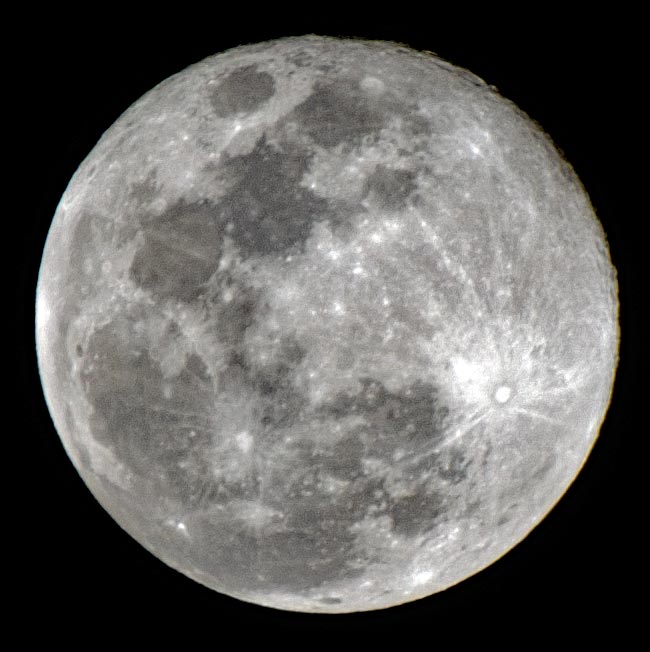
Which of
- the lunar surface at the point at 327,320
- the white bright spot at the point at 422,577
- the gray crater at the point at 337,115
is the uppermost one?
the gray crater at the point at 337,115

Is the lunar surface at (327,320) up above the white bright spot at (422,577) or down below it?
above

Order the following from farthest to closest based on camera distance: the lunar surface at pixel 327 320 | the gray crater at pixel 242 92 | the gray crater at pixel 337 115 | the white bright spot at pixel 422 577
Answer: the white bright spot at pixel 422 577, the gray crater at pixel 242 92, the gray crater at pixel 337 115, the lunar surface at pixel 327 320

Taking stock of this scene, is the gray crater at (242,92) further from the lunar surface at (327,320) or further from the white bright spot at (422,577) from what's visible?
the white bright spot at (422,577)

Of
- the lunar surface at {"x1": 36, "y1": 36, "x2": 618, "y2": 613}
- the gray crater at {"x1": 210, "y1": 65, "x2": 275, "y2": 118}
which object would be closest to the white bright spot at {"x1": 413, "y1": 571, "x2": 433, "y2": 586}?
the lunar surface at {"x1": 36, "y1": 36, "x2": 618, "y2": 613}

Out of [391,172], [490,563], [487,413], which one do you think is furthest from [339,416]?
[490,563]

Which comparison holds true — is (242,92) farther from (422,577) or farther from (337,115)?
(422,577)

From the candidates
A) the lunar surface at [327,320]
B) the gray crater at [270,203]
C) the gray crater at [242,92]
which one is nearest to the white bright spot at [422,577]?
Answer: the lunar surface at [327,320]

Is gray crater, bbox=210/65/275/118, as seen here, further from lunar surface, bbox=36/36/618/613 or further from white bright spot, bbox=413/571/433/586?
white bright spot, bbox=413/571/433/586
